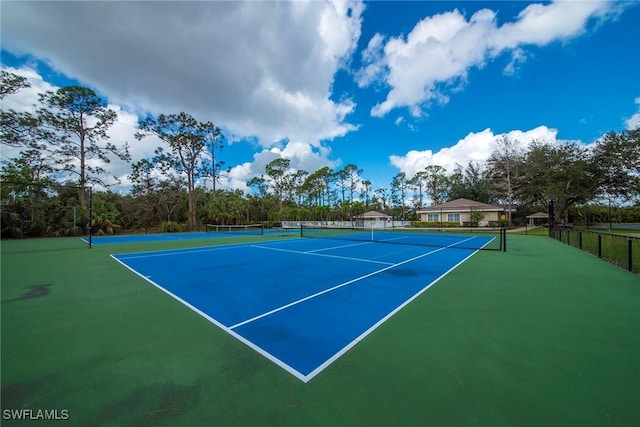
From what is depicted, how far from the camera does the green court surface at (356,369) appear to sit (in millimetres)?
2078

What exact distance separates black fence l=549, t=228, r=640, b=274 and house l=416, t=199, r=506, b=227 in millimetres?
23538

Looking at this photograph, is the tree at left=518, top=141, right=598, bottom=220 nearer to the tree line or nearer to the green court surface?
the tree line

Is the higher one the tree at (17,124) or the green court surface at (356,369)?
the tree at (17,124)

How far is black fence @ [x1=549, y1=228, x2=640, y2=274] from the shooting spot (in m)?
7.56

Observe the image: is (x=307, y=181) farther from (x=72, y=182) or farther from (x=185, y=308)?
(x=185, y=308)

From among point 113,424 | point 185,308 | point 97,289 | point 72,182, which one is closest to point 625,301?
point 113,424

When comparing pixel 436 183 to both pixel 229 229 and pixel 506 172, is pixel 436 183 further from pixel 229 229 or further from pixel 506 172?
pixel 229 229

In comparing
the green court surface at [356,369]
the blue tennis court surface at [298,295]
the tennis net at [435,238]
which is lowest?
the tennis net at [435,238]

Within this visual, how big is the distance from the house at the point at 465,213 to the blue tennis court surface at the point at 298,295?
32.2 m

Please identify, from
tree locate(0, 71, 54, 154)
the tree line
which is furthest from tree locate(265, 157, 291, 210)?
tree locate(0, 71, 54, 154)

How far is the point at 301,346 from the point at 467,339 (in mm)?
Result: 2174

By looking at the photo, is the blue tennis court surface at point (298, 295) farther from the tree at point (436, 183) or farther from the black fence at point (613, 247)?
the tree at point (436, 183)

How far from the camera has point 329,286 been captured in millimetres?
5977

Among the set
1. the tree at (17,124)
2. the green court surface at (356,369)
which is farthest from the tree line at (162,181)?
the green court surface at (356,369)
